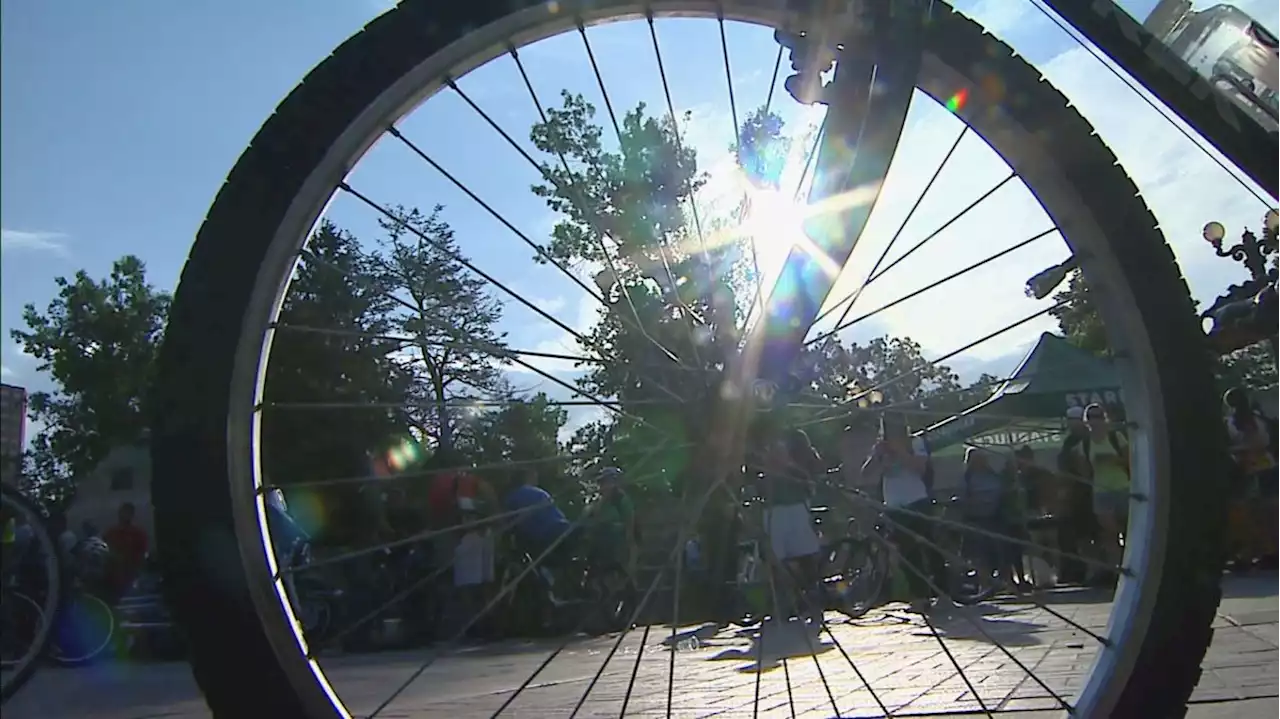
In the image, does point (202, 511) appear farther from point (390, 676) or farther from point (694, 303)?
point (390, 676)

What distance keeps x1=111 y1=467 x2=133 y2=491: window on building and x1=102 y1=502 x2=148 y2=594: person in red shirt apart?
16821 mm

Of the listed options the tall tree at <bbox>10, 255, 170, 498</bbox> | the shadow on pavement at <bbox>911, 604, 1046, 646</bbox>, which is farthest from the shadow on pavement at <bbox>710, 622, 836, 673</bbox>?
the tall tree at <bbox>10, 255, 170, 498</bbox>

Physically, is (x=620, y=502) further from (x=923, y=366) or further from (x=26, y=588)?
(x=26, y=588)

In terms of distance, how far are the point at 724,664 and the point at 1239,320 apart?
2.64 metres

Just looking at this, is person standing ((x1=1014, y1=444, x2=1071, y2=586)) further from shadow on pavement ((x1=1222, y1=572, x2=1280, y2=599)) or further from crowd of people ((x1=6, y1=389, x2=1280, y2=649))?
shadow on pavement ((x1=1222, y1=572, x2=1280, y2=599))

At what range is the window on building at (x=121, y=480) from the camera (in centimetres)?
2570

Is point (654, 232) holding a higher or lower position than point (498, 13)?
lower

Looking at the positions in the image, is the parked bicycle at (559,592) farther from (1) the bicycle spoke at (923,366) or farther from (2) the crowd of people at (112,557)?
(1) the bicycle spoke at (923,366)

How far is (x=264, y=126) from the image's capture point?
150cm

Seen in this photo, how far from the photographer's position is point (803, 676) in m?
3.74

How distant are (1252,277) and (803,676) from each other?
77.5 inches

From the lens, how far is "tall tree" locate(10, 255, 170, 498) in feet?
116

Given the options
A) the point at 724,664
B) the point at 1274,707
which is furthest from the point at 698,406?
the point at 724,664

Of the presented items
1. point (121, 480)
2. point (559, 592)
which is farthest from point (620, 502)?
point (121, 480)
